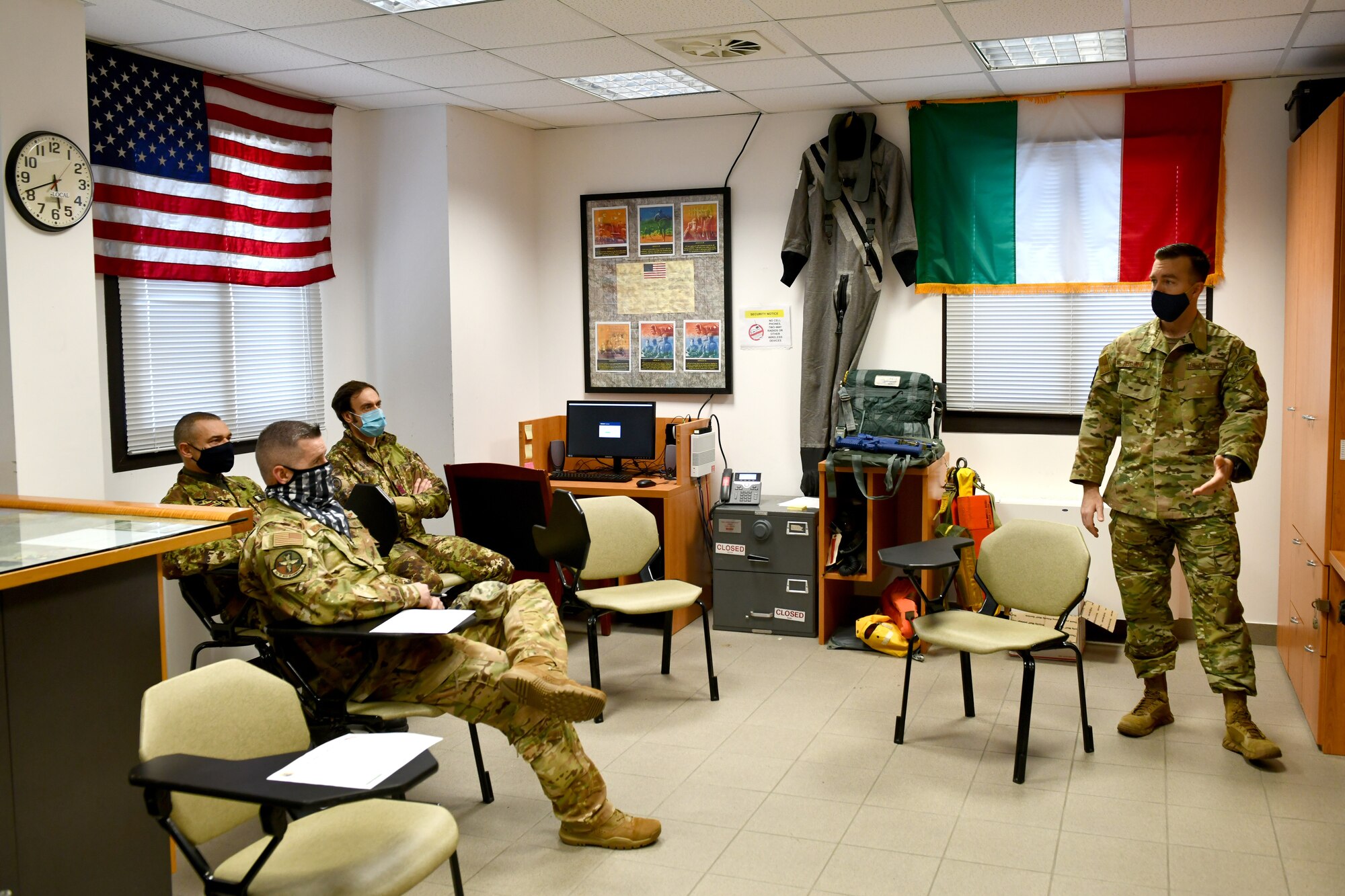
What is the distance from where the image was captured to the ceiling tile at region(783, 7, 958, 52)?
4.16 m

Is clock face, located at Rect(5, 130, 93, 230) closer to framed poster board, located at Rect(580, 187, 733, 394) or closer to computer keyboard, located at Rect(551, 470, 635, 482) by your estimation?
computer keyboard, located at Rect(551, 470, 635, 482)

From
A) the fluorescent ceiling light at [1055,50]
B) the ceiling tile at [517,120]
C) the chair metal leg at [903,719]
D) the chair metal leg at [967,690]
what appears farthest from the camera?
the ceiling tile at [517,120]

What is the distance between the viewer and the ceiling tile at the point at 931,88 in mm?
5223

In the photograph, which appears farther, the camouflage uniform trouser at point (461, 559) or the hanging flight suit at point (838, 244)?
the hanging flight suit at point (838, 244)

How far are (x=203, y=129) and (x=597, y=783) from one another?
10.8 ft

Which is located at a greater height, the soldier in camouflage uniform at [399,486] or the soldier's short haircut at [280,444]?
the soldier's short haircut at [280,444]

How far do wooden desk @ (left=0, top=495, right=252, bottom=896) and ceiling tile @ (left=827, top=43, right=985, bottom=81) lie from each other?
127 inches

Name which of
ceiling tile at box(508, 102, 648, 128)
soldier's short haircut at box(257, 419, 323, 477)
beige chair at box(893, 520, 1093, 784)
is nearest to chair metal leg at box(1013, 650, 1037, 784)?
beige chair at box(893, 520, 1093, 784)

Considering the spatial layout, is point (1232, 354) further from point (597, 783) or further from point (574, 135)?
point (574, 135)

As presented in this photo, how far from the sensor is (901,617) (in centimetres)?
536

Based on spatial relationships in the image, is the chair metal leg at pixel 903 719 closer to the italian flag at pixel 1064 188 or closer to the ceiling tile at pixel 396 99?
the italian flag at pixel 1064 188

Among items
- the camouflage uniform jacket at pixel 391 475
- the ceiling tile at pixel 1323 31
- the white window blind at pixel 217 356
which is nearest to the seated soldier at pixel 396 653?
the camouflage uniform jacket at pixel 391 475

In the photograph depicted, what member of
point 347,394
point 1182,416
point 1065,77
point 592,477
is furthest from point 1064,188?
point 347,394

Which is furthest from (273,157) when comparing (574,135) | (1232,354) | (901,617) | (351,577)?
(1232,354)
